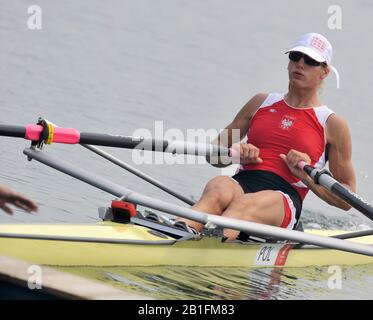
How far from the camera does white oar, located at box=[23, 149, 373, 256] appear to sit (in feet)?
18.3

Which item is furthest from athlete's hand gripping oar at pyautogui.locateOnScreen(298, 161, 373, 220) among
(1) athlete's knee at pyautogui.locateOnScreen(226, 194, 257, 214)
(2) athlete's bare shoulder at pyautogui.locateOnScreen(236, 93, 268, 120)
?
(2) athlete's bare shoulder at pyautogui.locateOnScreen(236, 93, 268, 120)

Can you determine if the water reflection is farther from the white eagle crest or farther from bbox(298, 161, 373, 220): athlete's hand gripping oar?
the white eagle crest

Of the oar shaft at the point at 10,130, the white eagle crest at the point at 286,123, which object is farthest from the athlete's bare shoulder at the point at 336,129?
the oar shaft at the point at 10,130

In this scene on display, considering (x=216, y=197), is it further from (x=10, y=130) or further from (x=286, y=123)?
(x=10, y=130)

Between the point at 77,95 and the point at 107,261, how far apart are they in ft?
21.5

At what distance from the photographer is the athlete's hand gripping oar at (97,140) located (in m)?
5.98

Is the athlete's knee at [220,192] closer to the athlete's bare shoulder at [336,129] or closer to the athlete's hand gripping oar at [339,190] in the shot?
the athlete's hand gripping oar at [339,190]

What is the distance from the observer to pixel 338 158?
7.05 meters

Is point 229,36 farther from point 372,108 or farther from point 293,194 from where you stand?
point 293,194

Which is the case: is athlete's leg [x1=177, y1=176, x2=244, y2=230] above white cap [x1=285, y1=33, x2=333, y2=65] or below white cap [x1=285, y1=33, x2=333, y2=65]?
below

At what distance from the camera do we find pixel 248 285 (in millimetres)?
6277

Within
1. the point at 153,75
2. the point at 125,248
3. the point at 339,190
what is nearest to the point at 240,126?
the point at 339,190

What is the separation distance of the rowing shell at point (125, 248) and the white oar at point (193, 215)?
14.6 inches

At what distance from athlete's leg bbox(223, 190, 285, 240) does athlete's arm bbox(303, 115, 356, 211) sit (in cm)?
35
